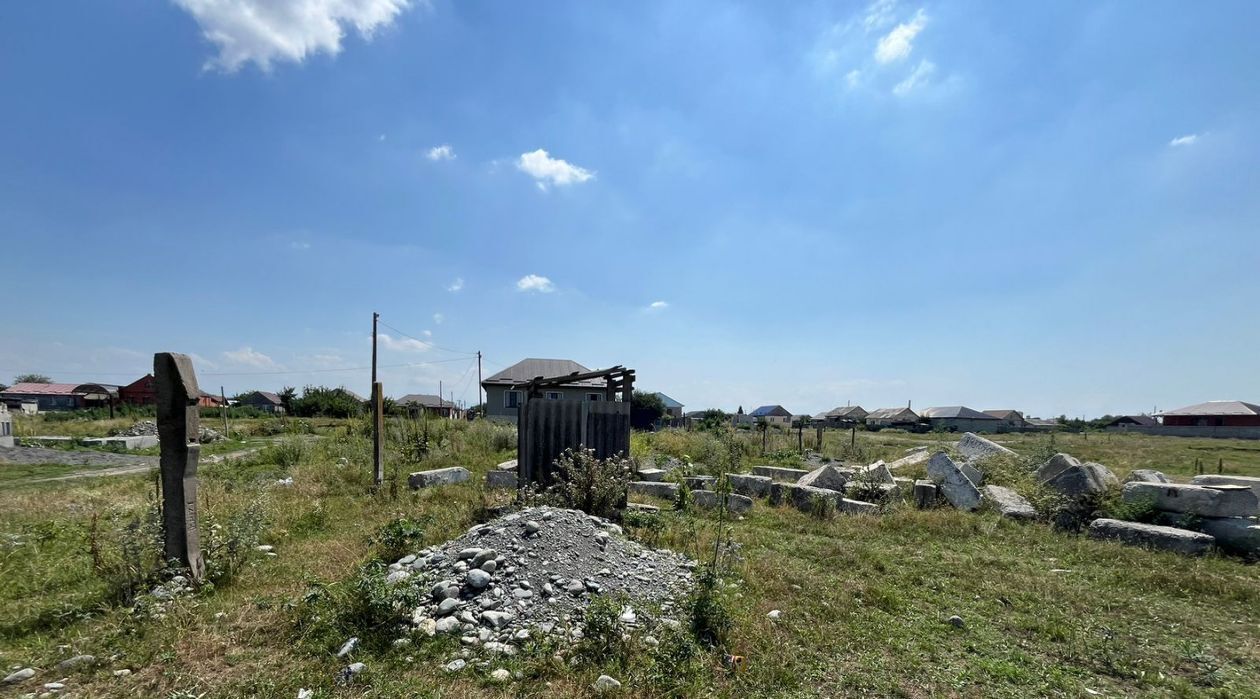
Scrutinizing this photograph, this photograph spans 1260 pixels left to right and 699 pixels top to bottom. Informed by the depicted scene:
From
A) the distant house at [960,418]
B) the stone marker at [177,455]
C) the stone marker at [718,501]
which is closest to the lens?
the stone marker at [177,455]

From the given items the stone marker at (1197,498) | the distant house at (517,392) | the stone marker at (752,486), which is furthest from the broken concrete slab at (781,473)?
the distant house at (517,392)

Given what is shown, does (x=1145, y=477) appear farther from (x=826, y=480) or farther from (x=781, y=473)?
(x=781, y=473)

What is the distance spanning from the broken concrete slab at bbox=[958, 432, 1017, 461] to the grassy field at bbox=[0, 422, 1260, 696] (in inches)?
154

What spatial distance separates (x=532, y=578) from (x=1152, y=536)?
23.3ft

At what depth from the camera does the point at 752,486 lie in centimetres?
887

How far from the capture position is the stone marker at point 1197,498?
19.5 feet

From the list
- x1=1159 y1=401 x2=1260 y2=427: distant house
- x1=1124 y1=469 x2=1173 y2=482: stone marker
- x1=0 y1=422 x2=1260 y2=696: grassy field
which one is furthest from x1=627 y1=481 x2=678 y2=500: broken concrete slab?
x1=1159 y1=401 x2=1260 y2=427: distant house

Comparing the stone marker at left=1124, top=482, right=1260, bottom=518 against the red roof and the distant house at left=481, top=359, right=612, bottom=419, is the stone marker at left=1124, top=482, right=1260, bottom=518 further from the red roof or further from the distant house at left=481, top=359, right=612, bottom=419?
the red roof

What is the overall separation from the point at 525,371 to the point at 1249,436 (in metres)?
48.3

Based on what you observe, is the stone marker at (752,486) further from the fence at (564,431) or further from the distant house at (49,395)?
the distant house at (49,395)

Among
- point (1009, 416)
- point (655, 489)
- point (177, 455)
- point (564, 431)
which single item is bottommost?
point (1009, 416)

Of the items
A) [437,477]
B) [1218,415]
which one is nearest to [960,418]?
[1218,415]

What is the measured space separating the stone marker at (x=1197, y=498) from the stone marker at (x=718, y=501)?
4.92 meters

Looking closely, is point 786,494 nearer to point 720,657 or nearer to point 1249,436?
point 720,657
